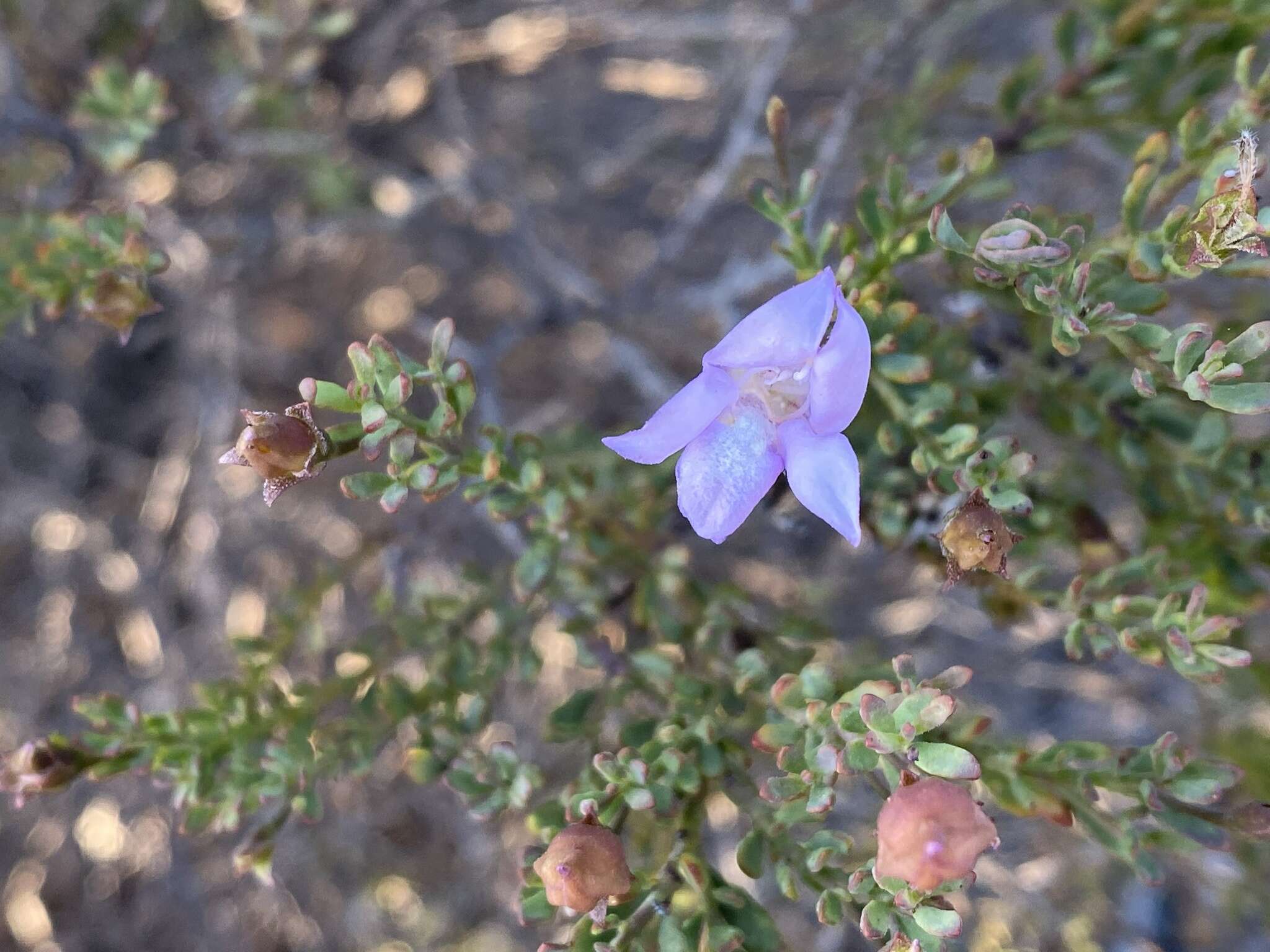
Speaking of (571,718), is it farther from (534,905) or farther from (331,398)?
(331,398)

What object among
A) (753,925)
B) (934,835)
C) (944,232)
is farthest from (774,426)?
(753,925)

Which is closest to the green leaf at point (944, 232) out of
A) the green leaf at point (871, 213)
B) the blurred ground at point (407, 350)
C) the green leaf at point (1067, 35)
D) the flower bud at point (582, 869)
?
the green leaf at point (871, 213)

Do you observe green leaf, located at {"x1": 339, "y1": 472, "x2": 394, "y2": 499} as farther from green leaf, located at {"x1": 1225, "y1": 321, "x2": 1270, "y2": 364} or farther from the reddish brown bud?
the reddish brown bud

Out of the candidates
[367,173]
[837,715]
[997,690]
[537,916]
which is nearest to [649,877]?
[537,916]

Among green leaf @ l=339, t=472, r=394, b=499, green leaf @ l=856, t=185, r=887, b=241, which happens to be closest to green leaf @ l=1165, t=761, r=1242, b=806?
green leaf @ l=856, t=185, r=887, b=241

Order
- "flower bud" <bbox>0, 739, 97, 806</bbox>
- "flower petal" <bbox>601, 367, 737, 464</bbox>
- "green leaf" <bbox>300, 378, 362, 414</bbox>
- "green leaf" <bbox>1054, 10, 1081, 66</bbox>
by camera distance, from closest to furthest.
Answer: "flower petal" <bbox>601, 367, 737, 464</bbox>
"green leaf" <bbox>300, 378, 362, 414</bbox>
"flower bud" <bbox>0, 739, 97, 806</bbox>
"green leaf" <bbox>1054, 10, 1081, 66</bbox>

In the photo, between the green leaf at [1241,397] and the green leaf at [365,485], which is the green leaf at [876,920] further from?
the green leaf at [365,485]
